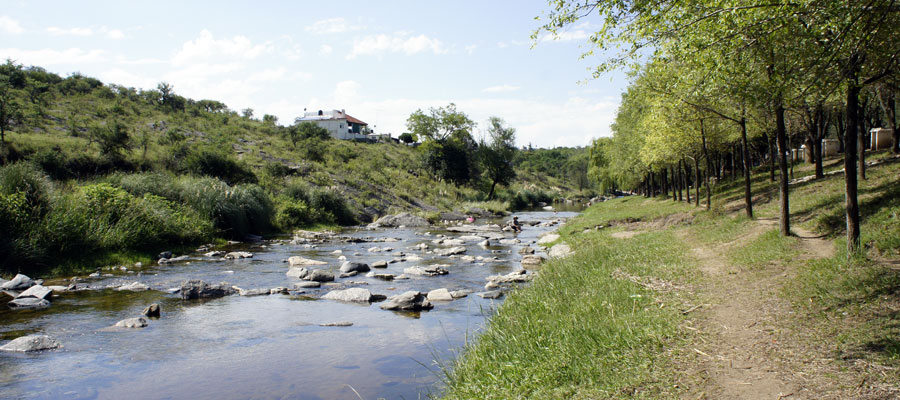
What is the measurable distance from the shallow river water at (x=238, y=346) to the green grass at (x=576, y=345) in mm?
967

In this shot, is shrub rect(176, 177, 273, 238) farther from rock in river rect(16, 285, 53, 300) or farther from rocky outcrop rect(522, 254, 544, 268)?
rocky outcrop rect(522, 254, 544, 268)

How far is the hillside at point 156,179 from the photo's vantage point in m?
19.5

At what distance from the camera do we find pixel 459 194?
69812mm

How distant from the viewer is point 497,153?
77625 mm

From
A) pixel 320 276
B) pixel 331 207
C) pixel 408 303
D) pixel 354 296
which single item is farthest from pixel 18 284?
pixel 331 207

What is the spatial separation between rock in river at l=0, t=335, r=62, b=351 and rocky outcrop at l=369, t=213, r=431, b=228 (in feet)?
106

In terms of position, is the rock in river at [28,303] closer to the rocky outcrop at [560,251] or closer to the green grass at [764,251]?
the rocky outcrop at [560,251]

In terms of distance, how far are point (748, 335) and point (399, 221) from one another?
3780 cm

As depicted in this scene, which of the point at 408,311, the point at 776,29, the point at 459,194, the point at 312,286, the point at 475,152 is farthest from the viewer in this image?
the point at 475,152

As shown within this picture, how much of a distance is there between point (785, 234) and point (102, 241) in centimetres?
2377

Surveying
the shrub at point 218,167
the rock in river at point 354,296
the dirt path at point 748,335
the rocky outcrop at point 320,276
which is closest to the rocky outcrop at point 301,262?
the rocky outcrop at point 320,276

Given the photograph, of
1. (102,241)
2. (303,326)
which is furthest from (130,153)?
(303,326)

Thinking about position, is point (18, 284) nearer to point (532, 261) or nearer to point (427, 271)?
point (427, 271)

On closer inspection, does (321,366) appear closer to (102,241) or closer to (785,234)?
(785,234)
